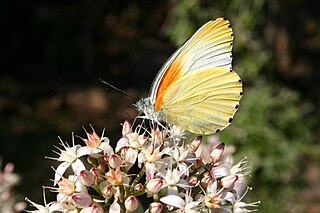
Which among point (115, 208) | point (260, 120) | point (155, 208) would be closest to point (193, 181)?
point (155, 208)

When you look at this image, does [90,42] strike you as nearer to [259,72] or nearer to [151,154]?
[259,72]

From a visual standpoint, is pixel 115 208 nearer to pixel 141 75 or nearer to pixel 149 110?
pixel 149 110

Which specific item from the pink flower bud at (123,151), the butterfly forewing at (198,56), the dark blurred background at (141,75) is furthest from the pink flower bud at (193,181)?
the dark blurred background at (141,75)

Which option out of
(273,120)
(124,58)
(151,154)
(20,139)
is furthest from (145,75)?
(151,154)

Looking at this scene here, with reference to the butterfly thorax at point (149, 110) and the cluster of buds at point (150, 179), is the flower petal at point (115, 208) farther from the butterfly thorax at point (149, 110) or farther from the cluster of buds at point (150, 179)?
the butterfly thorax at point (149, 110)

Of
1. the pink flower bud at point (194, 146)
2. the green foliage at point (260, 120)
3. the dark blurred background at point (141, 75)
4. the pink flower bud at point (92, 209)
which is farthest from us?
the dark blurred background at point (141, 75)

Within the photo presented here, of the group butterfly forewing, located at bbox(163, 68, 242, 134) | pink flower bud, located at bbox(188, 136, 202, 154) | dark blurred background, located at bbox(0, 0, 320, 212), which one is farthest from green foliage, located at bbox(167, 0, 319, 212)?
pink flower bud, located at bbox(188, 136, 202, 154)
